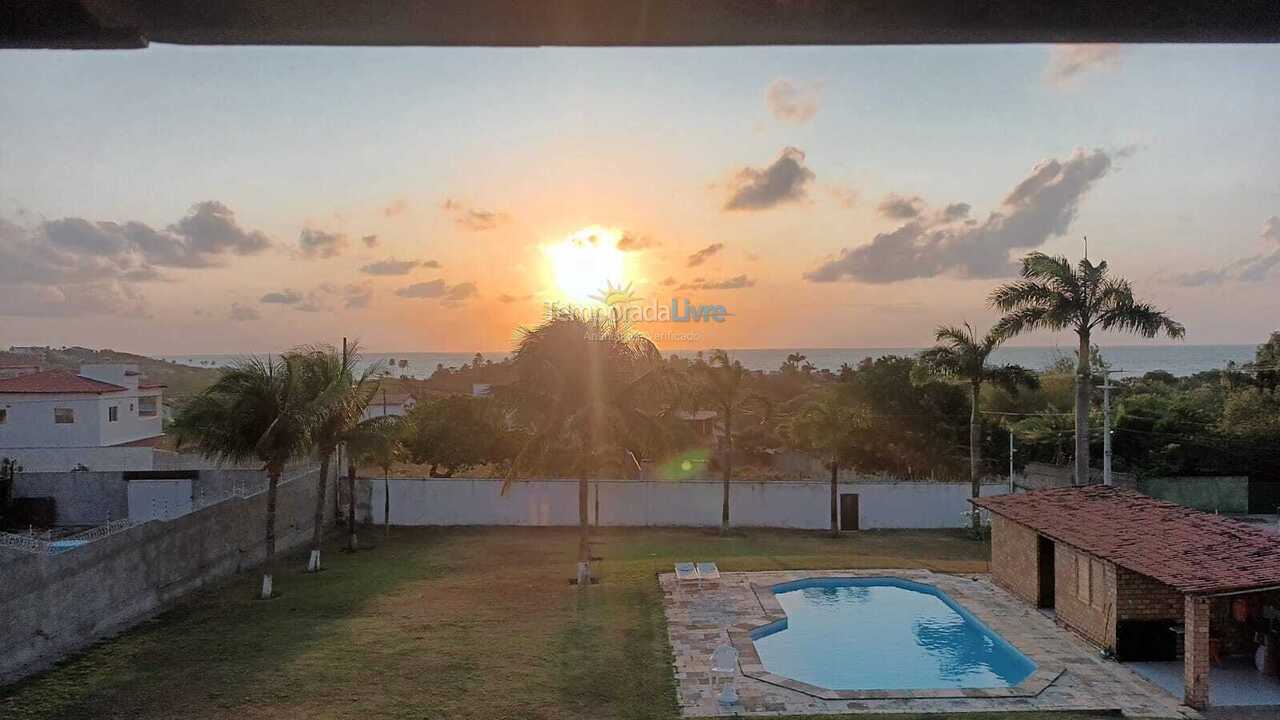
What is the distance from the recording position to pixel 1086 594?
15.1 metres

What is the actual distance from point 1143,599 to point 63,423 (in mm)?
40411

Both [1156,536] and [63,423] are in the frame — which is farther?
[63,423]

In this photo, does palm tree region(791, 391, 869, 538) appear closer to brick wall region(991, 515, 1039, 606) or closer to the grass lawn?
the grass lawn

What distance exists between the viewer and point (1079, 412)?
23531mm

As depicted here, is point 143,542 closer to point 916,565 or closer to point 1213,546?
point 916,565

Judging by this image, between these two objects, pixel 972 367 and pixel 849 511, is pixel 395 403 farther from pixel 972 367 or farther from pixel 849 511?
pixel 972 367

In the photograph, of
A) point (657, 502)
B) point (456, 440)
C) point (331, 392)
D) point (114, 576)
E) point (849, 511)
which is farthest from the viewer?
point (456, 440)

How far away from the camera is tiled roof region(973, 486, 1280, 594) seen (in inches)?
495

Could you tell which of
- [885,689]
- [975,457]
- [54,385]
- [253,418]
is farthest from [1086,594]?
[54,385]

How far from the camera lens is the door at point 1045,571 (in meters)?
17.3

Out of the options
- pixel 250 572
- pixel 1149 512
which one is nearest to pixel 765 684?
pixel 1149 512

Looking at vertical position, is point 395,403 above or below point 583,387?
below

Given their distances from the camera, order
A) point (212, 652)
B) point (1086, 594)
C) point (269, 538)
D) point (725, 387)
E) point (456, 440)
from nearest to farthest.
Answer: point (212, 652) < point (1086, 594) < point (269, 538) < point (725, 387) < point (456, 440)

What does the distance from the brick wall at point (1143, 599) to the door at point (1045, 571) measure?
3.18 metres
